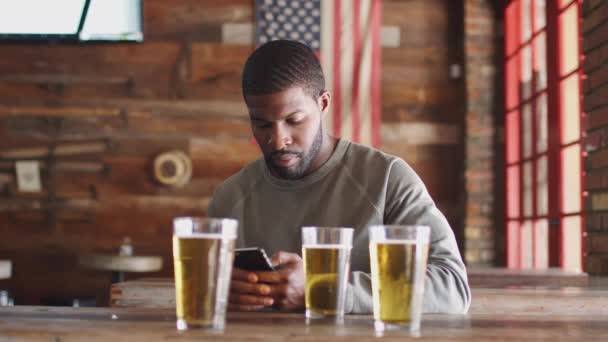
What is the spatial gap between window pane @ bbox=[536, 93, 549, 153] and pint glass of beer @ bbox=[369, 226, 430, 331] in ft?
12.3

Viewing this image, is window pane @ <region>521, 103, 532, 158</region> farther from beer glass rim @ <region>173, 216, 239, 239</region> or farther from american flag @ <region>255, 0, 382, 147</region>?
beer glass rim @ <region>173, 216, 239, 239</region>

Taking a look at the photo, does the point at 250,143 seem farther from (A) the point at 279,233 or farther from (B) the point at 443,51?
(A) the point at 279,233

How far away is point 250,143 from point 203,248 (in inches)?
187

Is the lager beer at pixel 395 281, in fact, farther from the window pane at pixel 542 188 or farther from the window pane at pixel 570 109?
the window pane at pixel 542 188

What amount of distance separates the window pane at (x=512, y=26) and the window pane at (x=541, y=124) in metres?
0.63

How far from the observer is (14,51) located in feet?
18.8

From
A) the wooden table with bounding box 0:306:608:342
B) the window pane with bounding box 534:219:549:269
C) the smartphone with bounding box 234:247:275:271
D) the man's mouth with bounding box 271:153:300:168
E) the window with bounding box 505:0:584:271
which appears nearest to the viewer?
the wooden table with bounding box 0:306:608:342

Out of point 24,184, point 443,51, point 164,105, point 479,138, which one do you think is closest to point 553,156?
point 479,138

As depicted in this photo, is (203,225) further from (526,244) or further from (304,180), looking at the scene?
(526,244)

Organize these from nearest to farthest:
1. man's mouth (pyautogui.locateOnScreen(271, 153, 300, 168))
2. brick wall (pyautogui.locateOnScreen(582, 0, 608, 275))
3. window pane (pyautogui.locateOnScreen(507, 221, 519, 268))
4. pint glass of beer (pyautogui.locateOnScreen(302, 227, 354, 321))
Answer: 1. pint glass of beer (pyautogui.locateOnScreen(302, 227, 354, 321))
2. man's mouth (pyautogui.locateOnScreen(271, 153, 300, 168))
3. brick wall (pyautogui.locateOnScreen(582, 0, 608, 275))
4. window pane (pyautogui.locateOnScreen(507, 221, 519, 268))

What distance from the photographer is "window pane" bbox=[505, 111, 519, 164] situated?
5.26m

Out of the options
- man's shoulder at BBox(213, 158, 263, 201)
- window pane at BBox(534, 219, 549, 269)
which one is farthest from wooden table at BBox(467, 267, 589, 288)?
window pane at BBox(534, 219, 549, 269)

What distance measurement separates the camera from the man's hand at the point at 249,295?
1.38 metres

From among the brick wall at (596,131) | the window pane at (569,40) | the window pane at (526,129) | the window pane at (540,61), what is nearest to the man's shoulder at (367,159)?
the brick wall at (596,131)
